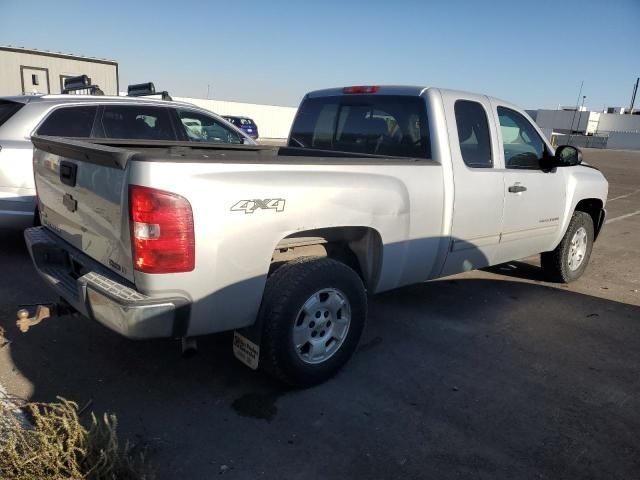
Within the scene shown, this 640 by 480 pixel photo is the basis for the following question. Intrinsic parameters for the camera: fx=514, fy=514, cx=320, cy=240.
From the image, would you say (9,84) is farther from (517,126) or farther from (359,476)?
(359,476)

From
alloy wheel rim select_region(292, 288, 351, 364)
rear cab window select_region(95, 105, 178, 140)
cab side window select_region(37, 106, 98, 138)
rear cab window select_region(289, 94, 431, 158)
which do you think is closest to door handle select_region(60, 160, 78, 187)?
alloy wheel rim select_region(292, 288, 351, 364)

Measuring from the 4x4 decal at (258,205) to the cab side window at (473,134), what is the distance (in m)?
1.84

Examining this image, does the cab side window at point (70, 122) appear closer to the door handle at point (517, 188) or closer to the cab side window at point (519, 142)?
the cab side window at point (519, 142)

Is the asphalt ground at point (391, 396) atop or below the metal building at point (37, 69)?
below

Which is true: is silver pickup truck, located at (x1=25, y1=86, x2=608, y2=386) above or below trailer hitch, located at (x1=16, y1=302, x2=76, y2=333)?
above

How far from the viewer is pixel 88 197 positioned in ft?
Result: 9.36

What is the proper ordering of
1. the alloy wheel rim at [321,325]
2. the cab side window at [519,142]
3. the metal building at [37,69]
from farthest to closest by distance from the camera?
the metal building at [37,69]
the cab side window at [519,142]
the alloy wheel rim at [321,325]

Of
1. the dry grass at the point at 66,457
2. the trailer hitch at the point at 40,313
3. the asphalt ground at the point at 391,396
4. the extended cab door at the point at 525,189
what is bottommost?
the asphalt ground at the point at 391,396

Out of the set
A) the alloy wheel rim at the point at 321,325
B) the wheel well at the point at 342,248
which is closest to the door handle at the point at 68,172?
the wheel well at the point at 342,248

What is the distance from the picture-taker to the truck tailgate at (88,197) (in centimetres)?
255

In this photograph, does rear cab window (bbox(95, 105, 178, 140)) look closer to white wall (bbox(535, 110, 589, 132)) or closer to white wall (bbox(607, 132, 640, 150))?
white wall (bbox(607, 132, 640, 150))

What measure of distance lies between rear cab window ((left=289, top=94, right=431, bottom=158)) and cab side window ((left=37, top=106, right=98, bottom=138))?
94.2 inches

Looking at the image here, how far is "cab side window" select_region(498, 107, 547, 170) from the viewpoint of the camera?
14.7 feet

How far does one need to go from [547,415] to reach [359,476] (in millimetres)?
1332
